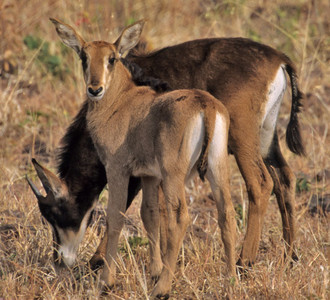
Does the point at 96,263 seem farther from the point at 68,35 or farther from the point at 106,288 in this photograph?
the point at 68,35

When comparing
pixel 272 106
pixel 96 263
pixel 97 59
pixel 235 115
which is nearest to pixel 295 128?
pixel 272 106

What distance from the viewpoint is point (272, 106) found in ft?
20.0

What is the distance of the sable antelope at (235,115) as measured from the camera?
585 cm

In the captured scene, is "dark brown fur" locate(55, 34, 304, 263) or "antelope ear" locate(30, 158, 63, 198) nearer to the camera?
"antelope ear" locate(30, 158, 63, 198)

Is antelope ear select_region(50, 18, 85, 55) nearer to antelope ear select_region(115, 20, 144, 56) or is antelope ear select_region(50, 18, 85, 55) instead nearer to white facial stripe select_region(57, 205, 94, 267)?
antelope ear select_region(115, 20, 144, 56)

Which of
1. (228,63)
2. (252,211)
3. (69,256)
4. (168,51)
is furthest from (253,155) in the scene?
(69,256)

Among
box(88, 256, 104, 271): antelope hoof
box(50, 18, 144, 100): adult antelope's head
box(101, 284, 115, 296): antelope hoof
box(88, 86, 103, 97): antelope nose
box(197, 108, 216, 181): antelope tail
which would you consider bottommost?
box(88, 256, 104, 271): antelope hoof

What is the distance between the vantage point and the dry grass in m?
4.96

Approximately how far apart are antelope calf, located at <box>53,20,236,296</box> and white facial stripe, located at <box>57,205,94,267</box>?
0.45 m

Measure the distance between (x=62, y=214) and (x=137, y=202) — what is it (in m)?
1.65

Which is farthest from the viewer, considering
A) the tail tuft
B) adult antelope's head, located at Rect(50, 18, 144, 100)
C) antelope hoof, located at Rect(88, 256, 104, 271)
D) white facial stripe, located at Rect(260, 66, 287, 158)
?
the tail tuft

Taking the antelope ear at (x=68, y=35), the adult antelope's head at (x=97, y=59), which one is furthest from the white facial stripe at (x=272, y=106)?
the antelope ear at (x=68, y=35)

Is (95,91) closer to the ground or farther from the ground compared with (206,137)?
farther from the ground

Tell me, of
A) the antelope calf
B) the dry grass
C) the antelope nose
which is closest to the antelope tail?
the antelope calf
